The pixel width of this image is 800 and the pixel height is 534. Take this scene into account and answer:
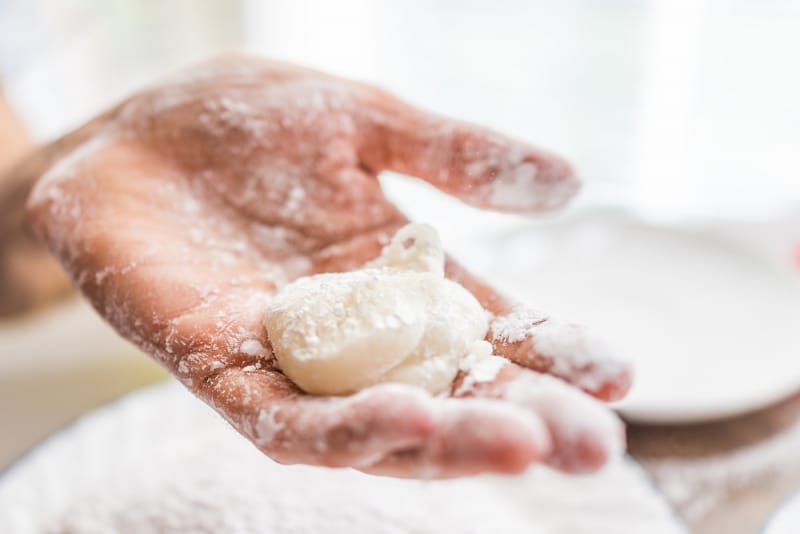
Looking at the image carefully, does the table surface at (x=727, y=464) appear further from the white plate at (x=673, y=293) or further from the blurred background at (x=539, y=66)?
the blurred background at (x=539, y=66)

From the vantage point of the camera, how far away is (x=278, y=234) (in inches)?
23.0

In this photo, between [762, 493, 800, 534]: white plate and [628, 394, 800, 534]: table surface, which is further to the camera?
[628, 394, 800, 534]: table surface

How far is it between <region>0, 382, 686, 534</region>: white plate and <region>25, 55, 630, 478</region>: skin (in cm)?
18

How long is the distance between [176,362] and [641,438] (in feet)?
1.52

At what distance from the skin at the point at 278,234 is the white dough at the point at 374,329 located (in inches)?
0.6

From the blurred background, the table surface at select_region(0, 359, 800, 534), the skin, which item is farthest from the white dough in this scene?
the blurred background

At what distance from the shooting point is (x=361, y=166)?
0.61 metres

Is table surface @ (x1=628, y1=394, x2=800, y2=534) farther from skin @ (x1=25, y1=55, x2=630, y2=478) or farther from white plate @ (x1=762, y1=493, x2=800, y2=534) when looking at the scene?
skin @ (x1=25, y1=55, x2=630, y2=478)

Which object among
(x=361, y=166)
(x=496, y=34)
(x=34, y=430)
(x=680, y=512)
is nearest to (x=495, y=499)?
(x=680, y=512)

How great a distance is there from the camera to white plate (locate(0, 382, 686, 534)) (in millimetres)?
600

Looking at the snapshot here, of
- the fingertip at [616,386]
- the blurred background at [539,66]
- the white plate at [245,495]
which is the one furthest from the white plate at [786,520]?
the blurred background at [539,66]

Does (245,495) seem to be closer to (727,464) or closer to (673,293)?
(727,464)

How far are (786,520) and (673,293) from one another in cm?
40

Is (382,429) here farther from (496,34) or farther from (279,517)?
(496,34)
